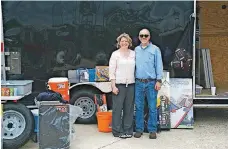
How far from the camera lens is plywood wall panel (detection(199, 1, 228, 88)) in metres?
8.91

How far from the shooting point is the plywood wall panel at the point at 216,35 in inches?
351

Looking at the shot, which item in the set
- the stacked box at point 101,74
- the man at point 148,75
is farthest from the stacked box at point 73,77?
the man at point 148,75

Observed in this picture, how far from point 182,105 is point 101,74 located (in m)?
1.47

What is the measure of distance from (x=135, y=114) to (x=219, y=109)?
9.07ft

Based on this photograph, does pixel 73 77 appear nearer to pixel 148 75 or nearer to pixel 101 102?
pixel 101 102

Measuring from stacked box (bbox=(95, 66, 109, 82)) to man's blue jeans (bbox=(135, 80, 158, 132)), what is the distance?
866 mm

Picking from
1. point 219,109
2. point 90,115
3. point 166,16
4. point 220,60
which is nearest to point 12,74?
point 90,115

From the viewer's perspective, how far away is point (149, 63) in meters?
5.77

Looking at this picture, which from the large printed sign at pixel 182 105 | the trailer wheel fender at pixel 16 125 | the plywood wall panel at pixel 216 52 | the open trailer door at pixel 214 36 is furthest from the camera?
the plywood wall panel at pixel 216 52

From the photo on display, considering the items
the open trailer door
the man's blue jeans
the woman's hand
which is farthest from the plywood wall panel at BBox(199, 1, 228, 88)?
the woman's hand

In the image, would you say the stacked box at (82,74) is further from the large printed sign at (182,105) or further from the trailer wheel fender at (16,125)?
the trailer wheel fender at (16,125)

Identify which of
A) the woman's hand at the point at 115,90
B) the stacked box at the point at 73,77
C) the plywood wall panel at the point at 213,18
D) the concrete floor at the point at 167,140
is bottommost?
the concrete floor at the point at 167,140

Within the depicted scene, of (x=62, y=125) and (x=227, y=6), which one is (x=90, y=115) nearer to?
(x=62, y=125)

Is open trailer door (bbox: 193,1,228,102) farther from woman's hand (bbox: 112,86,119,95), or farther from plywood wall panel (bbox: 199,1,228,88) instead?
woman's hand (bbox: 112,86,119,95)
